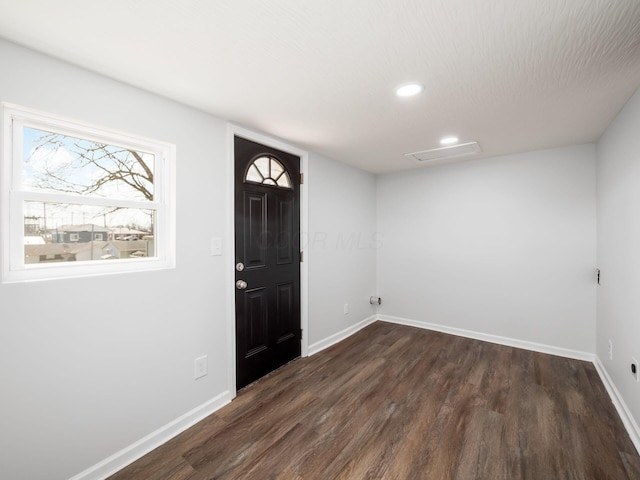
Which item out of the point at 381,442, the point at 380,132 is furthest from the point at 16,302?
the point at 380,132

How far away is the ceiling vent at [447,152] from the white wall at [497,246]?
0.40 metres

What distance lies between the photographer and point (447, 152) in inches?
127

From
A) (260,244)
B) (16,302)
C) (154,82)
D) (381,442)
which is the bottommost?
(381,442)

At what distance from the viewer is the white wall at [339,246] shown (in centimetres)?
326

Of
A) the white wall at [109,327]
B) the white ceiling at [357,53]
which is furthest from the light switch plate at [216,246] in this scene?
the white ceiling at [357,53]

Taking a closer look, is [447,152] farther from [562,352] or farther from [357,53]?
[562,352]

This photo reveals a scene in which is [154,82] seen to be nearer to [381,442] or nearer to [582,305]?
[381,442]

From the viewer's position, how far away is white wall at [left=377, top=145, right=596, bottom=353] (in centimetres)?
300

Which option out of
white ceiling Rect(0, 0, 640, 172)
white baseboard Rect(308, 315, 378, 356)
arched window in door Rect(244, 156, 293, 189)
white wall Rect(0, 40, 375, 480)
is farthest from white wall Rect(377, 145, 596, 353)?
white wall Rect(0, 40, 375, 480)

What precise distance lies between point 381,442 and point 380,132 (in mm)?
2388

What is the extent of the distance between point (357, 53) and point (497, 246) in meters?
2.97

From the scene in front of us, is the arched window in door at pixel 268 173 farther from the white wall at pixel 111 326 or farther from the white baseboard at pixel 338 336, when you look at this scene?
the white baseboard at pixel 338 336

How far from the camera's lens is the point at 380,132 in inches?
101

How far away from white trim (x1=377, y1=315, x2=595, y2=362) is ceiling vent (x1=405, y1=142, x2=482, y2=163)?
219 cm
